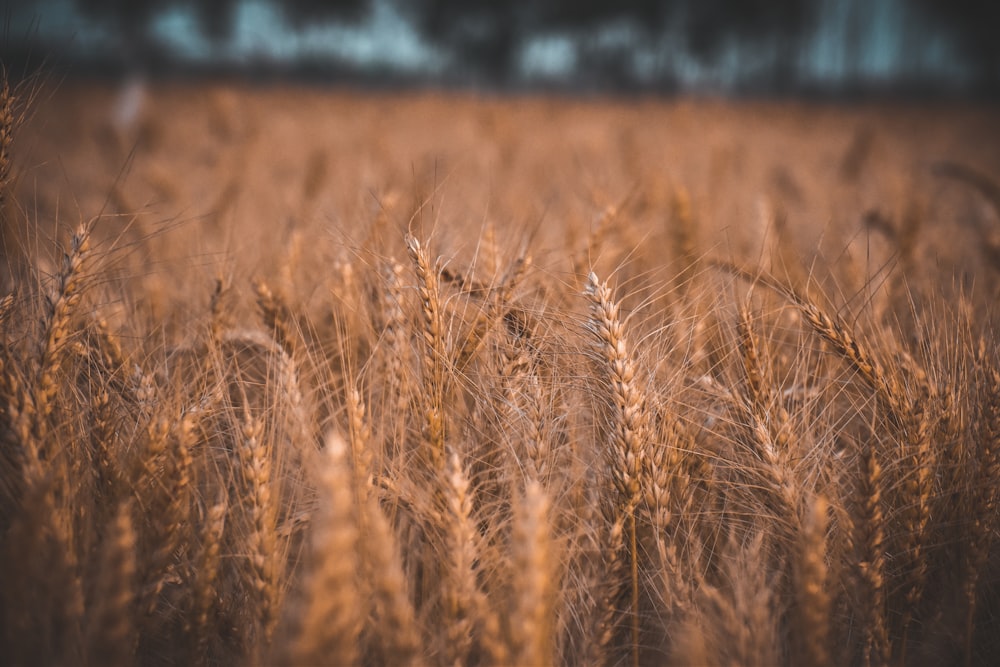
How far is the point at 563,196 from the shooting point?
3768mm

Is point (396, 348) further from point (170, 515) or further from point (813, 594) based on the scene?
point (813, 594)

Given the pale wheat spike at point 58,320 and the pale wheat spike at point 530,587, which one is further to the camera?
the pale wheat spike at point 58,320

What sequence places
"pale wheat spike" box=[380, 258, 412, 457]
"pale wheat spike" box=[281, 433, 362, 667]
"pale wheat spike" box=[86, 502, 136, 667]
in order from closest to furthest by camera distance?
"pale wheat spike" box=[281, 433, 362, 667], "pale wheat spike" box=[86, 502, 136, 667], "pale wheat spike" box=[380, 258, 412, 457]

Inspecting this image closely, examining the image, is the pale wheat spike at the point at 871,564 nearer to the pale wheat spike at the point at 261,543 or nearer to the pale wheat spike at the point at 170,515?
the pale wheat spike at the point at 261,543

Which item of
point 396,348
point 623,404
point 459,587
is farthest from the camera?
point 396,348

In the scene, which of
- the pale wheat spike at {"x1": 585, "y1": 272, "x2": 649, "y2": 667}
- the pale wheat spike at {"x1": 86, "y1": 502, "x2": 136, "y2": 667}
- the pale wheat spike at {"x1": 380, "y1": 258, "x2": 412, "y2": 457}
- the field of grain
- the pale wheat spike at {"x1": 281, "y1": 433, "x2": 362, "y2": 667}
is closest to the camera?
the pale wheat spike at {"x1": 281, "y1": 433, "x2": 362, "y2": 667}

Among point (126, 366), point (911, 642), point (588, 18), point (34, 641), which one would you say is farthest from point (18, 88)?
point (588, 18)

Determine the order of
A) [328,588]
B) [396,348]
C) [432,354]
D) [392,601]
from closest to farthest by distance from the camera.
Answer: [328,588] → [392,601] → [432,354] → [396,348]

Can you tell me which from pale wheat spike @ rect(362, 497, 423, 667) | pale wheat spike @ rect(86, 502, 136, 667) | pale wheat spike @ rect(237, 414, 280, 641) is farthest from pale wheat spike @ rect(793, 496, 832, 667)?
pale wheat spike @ rect(86, 502, 136, 667)

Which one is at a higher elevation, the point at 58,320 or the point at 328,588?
the point at 58,320

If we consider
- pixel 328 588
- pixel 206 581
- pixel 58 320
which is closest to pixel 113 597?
pixel 206 581

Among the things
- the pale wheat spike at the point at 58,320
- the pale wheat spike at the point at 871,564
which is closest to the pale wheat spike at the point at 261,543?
the pale wheat spike at the point at 58,320

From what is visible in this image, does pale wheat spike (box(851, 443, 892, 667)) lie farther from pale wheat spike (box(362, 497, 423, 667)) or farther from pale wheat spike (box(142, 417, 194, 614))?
pale wheat spike (box(142, 417, 194, 614))

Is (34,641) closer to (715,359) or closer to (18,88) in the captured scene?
(18,88)
